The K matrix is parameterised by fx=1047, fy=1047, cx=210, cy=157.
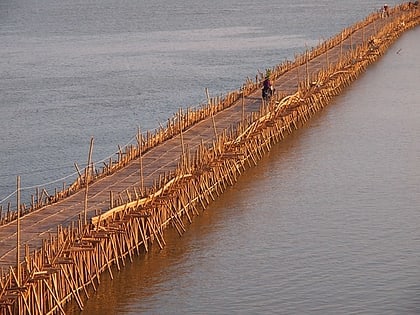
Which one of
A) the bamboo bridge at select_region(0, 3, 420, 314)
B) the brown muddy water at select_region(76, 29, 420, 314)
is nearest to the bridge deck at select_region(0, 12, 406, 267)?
the bamboo bridge at select_region(0, 3, 420, 314)

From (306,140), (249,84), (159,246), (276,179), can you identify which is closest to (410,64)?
(249,84)

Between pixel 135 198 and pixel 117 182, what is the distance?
7.47ft

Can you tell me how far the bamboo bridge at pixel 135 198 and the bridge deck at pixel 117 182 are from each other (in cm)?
2

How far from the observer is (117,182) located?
2369cm

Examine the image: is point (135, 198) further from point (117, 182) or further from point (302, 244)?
point (302, 244)

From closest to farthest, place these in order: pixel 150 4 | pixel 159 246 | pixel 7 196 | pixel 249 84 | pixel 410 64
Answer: pixel 159 246, pixel 7 196, pixel 249 84, pixel 410 64, pixel 150 4

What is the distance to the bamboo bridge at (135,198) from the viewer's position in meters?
17.2

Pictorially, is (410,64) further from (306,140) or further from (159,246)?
(159,246)

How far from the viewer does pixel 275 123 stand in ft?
101

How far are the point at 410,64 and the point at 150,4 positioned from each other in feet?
180

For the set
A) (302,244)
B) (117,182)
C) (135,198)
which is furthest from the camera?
(117,182)

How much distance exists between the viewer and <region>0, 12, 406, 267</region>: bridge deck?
63.7 ft

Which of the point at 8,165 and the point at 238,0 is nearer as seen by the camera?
the point at 8,165

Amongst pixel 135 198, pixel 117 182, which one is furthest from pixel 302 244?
pixel 117 182
